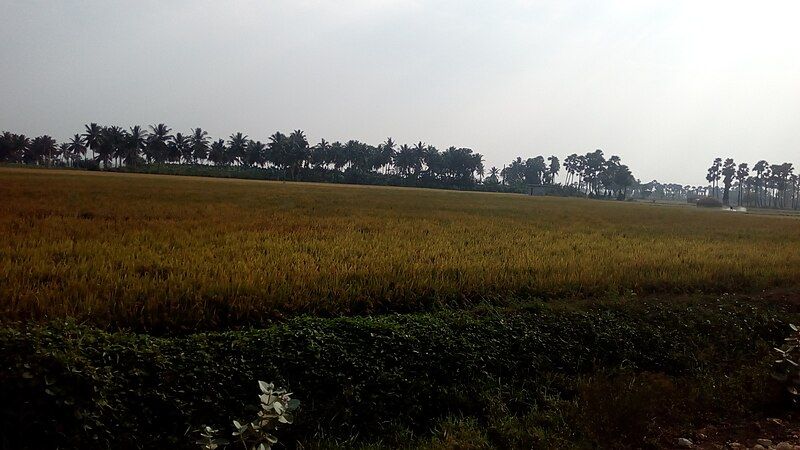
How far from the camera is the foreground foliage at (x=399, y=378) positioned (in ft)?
10.6

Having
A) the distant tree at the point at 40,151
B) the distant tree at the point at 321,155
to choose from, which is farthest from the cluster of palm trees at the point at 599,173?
the distant tree at the point at 40,151

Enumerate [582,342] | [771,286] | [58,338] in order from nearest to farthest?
[58,338] → [582,342] → [771,286]

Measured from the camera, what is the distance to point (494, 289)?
22.2ft

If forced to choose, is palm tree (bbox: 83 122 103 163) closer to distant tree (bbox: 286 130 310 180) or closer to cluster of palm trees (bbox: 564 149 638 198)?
distant tree (bbox: 286 130 310 180)

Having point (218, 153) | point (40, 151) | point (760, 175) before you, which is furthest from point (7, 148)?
point (760, 175)

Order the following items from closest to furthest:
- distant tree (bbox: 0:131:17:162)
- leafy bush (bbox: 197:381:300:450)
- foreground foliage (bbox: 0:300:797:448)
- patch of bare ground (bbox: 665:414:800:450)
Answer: leafy bush (bbox: 197:381:300:450), foreground foliage (bbox: 0:300:797:448), patch of bare ground (bbox: 665:414:800:450), distant tree (bbox: 0:131:17:162)

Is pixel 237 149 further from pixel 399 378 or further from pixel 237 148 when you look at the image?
pixel 399 378

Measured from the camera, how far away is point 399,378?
430 centimetres

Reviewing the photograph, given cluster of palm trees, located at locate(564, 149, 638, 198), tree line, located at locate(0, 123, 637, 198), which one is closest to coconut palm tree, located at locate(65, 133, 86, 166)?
tree line, located at locate(0, 123, 637, 198)

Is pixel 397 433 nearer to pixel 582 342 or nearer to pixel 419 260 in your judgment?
pixel 582 342

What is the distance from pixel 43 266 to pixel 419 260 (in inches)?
202

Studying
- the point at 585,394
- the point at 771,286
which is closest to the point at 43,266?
the point at 585,394

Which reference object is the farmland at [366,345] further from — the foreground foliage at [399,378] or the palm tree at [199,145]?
the palm tree at [199,145]

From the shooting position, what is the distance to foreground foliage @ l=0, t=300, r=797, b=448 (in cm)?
322
